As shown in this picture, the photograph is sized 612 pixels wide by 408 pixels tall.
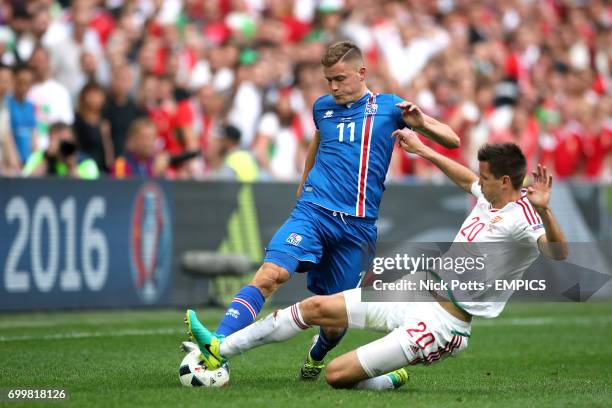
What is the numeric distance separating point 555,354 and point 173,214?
234 inches

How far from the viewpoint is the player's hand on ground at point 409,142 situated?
8.16 meters

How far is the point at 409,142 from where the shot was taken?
820 cm

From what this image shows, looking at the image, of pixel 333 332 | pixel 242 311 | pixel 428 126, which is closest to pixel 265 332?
pixel 242 311

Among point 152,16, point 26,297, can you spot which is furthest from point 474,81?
point 26,297

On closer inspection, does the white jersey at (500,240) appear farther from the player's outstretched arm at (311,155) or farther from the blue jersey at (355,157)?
the player's outstretched arm at (311,155)

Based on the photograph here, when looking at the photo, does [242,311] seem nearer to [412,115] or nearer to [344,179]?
[344,179]

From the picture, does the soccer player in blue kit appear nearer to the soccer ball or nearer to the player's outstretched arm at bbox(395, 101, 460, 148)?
the player's outstretched arm at bbox(395, 101, 460, 148)

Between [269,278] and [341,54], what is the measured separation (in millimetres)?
1800

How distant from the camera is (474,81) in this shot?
20.6 m

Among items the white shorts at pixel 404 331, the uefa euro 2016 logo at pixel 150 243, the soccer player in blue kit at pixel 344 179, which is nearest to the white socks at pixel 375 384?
the white shorts at pixel 404 331

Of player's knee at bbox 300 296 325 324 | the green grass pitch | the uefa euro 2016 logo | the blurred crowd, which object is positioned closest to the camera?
the green grass pitch

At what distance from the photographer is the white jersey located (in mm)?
7625

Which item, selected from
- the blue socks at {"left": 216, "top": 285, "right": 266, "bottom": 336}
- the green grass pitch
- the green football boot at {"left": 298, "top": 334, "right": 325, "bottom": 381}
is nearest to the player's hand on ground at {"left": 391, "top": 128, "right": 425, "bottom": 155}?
the blue socks at {"left": 216, "top": 285, "right": 266, "bottom": 336}

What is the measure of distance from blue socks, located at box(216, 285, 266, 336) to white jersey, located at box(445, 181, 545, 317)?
141 cm
